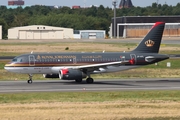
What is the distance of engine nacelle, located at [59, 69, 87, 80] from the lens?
51500 millimetres

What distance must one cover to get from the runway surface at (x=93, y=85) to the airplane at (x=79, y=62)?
1050mm

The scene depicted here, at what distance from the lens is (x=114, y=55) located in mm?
55406

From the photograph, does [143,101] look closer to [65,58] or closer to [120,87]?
[120,87]

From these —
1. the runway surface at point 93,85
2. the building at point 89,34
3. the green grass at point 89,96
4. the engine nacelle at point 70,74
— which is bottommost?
the runway surface at point 93,85

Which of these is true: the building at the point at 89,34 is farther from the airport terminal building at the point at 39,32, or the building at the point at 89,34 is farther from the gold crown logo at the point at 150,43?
the gold crown logo at the point at 150,43

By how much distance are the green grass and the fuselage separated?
405 inches

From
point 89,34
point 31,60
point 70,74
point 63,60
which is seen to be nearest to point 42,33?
point 89,34

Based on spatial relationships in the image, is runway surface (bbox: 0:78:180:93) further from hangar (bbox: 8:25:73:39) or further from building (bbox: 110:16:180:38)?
hangar (bbox: 8:25:73:39)

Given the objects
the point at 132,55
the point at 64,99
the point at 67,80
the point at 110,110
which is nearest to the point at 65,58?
the point at 67,80

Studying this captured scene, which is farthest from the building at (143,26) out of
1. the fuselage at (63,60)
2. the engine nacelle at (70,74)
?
the engine nacelle at (70,74)

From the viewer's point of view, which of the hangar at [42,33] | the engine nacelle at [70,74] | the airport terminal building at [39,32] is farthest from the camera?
the hangar at [42,33]

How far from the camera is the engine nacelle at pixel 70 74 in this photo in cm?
5150

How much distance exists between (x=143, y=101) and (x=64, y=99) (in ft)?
18.5

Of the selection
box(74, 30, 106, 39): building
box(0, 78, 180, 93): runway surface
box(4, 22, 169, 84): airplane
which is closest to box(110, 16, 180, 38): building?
box(74, 30, 106, 39): building
